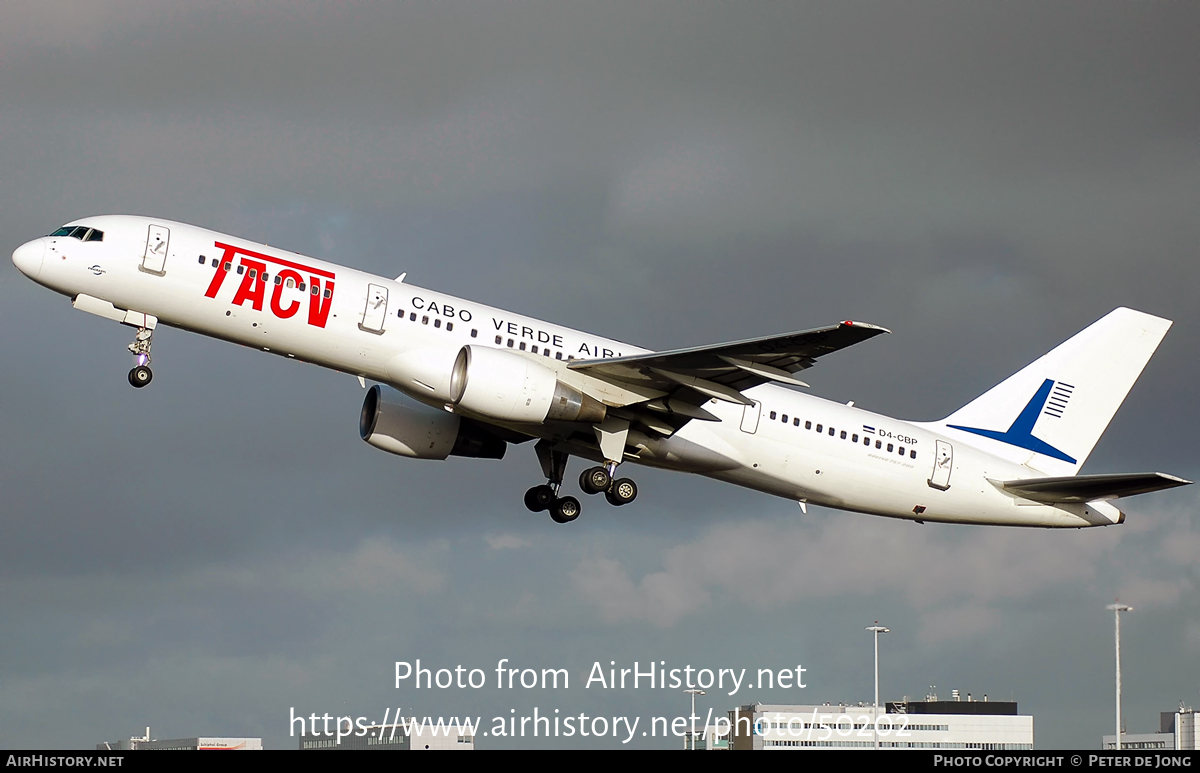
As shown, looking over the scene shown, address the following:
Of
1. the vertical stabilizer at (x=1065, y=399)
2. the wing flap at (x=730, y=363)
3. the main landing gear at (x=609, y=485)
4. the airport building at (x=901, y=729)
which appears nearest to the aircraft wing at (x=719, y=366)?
the wing flap at (x=730, y=363)

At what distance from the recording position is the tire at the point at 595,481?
39062 millimetres

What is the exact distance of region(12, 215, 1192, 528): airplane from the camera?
115 feet

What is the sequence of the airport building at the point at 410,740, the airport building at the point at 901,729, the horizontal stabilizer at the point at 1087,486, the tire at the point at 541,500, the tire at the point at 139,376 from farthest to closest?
the airport building at the point at 901,729
the airport building at the point at 410,740
the tire at the point at 541,500
the horizontal stabilizer at the point at 1087,486
the tire at the point at 139,376

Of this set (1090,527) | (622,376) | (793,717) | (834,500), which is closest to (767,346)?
(622,376)

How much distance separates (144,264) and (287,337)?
4060mm

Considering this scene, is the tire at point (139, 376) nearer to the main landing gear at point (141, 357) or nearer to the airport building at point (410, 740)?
the main landing gear at point (141, 357)

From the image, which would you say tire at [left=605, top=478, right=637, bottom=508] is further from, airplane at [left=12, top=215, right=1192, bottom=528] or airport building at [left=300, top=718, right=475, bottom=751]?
airport building at [left=300, top=718, right=475, bottom=751]

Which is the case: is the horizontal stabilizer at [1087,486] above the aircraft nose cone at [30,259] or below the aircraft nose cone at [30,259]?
below

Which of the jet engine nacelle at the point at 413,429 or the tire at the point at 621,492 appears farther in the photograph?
the jet engine nacelle at the point at 413,429

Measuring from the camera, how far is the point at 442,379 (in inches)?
1405

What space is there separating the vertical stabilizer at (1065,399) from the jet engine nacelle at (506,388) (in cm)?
1444

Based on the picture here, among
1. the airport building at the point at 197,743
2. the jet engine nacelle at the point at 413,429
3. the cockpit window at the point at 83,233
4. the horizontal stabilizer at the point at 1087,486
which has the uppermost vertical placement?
the cockpit window at the point at 83,233
